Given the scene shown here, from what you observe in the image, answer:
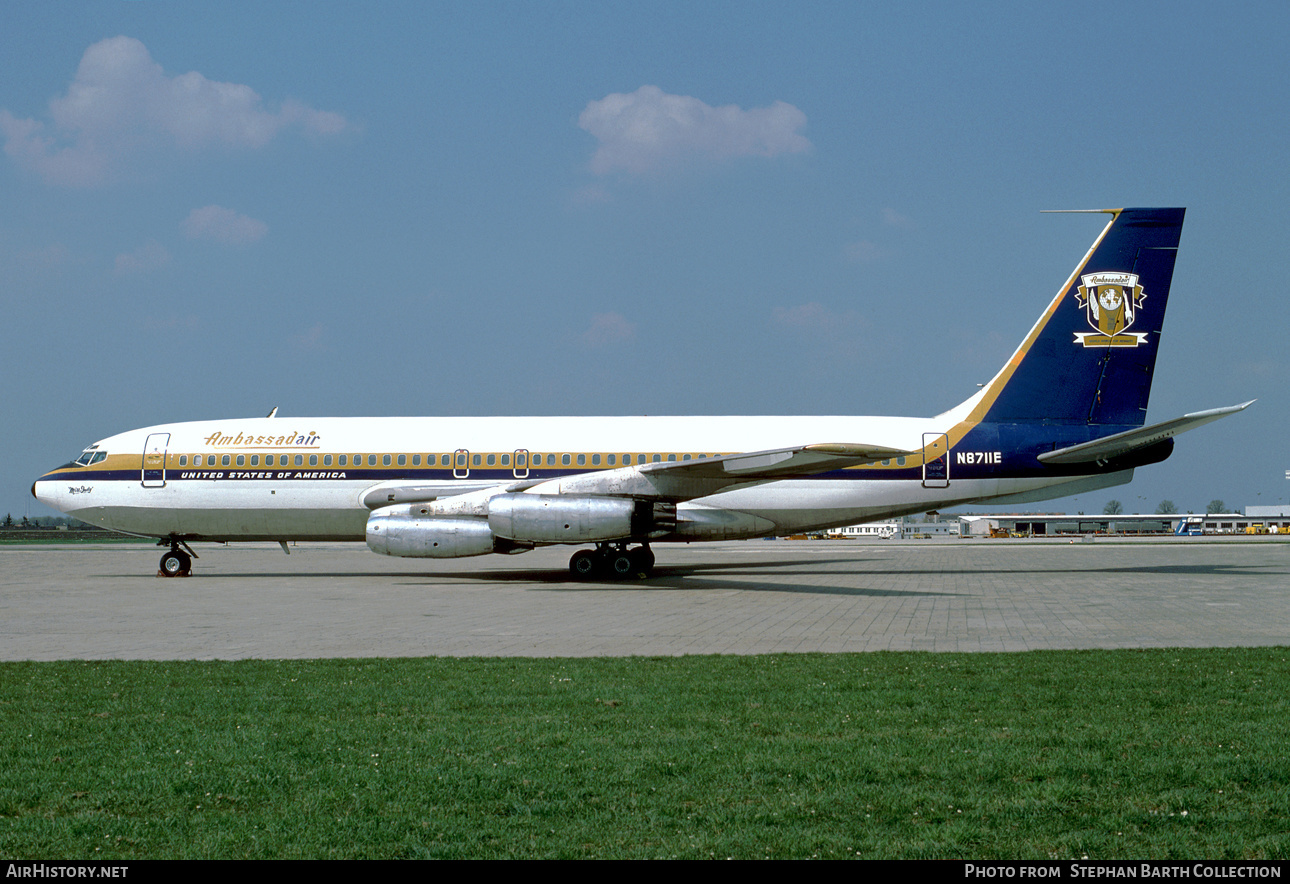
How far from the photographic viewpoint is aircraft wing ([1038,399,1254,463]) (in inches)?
809

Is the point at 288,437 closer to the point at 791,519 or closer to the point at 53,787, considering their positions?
the point at 791,519

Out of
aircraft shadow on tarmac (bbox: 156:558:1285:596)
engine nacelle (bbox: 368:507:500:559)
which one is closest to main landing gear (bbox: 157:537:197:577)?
aircraft shadow on tarmac (bbox: 156:558:1285:596)

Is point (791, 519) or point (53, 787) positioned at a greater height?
point (791, 519)

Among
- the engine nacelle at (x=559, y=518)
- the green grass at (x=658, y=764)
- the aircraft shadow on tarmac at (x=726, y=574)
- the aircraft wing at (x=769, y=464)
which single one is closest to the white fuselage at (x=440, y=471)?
the aircraft shadow on tarmac at (x=726, y=574)

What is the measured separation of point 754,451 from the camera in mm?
22500

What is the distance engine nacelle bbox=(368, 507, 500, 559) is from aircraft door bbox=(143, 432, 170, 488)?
6.87 meters

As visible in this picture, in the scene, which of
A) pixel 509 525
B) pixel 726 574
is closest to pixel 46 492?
pixel 509 525

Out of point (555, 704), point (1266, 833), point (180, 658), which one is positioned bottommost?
point (180, 658)

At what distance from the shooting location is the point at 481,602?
688 inches

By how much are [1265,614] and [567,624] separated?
968 cm

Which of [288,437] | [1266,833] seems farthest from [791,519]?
[1266,833]

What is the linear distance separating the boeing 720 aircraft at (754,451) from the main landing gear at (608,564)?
4cm

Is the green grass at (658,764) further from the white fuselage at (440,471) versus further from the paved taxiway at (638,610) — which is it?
the white fuselage at (440,471)

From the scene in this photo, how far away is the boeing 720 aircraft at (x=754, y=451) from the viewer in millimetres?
23203
